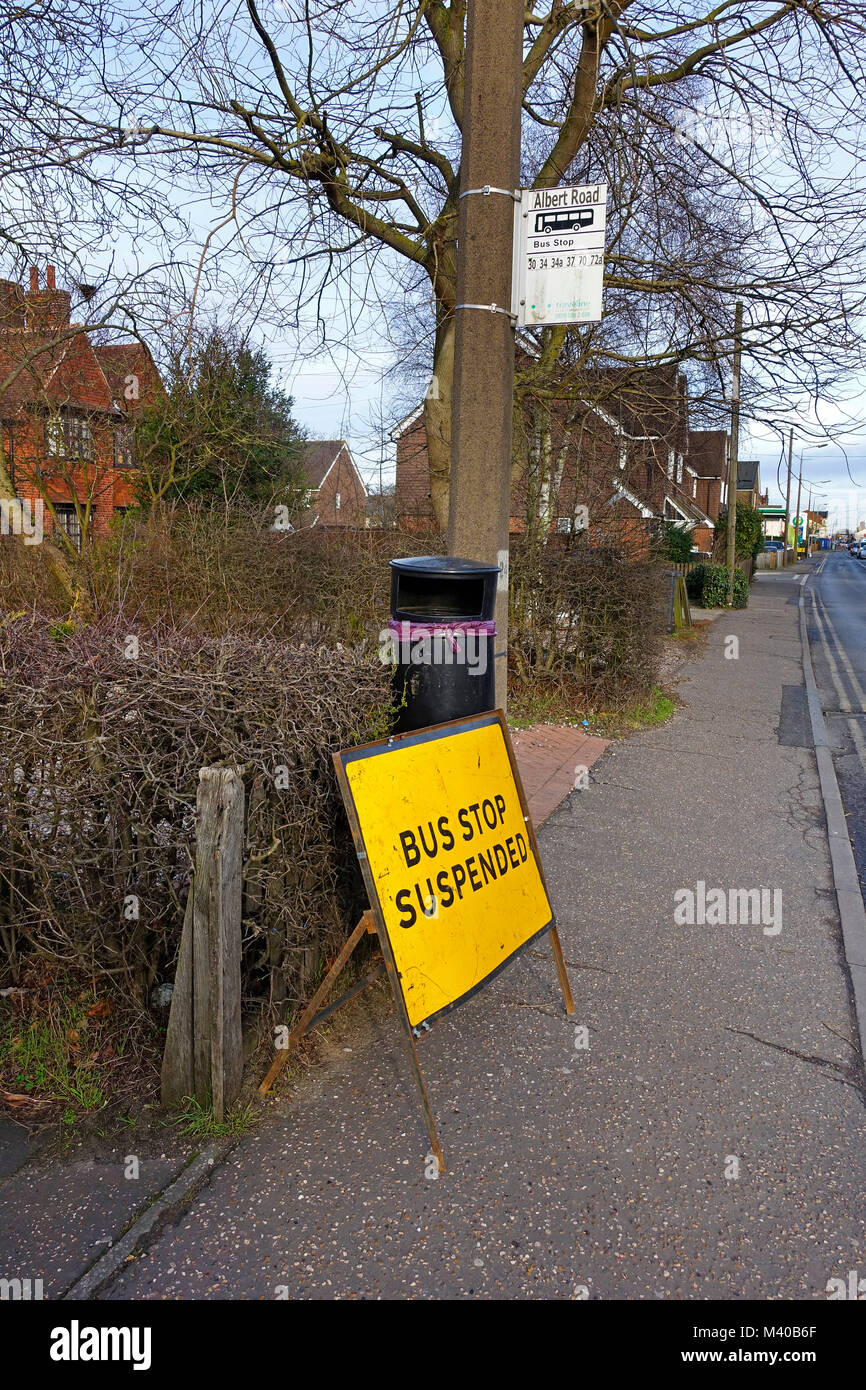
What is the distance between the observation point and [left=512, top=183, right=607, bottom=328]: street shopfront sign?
13.4 feet

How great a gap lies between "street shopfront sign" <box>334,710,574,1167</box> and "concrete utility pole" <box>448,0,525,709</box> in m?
1.10

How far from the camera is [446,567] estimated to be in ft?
13.1

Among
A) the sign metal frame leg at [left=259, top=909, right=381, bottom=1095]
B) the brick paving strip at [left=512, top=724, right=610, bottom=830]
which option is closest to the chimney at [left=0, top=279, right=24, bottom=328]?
the brick paving strip at [left=512, top=724, right=610, bottom=830]

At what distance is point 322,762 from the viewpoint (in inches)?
128

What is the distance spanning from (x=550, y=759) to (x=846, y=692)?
719 centimetres

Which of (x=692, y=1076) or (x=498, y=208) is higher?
A: (x=498, y=208)

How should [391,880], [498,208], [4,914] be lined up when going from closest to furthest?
1. [391,880]
2. [4,914]
3. [498,208]

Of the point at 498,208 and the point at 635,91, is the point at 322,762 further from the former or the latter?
the point at 635,91

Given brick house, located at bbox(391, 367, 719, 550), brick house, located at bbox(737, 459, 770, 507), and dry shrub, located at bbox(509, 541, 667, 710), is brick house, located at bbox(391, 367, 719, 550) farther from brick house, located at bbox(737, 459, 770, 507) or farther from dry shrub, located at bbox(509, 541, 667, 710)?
brick house, located at bbox(737, 459, 770, 507)

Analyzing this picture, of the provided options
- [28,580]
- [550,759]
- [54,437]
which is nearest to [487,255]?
[550,759]

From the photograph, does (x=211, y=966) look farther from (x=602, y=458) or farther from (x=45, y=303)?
(x=602, y=458)
